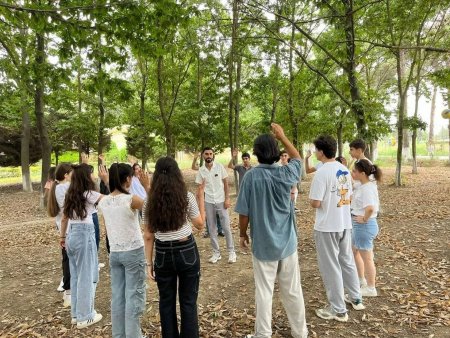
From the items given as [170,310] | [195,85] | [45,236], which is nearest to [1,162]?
[195,85]

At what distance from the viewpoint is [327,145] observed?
13.2ft

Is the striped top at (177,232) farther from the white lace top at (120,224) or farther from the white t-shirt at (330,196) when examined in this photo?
the white t-shirt at (330,196)

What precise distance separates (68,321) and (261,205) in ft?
10.0

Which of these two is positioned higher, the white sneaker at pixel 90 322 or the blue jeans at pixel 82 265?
the blue jeans at pixel 82 265

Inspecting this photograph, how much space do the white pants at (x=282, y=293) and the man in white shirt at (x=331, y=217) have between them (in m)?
0.60

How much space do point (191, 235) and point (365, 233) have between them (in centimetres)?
247

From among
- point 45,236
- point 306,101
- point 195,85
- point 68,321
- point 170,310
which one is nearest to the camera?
point 170,310

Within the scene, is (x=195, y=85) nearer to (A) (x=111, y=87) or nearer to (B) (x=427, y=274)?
(A) (x=111, y=87)

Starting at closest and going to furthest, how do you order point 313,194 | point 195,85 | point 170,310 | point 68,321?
point 170,310 → point 313,194 → point 68,321 → point 195,85

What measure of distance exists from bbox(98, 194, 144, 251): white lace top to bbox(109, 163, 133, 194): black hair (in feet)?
0.31

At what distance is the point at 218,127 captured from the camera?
19.4 m

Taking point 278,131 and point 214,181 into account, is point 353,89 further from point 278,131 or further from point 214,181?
point 278,131

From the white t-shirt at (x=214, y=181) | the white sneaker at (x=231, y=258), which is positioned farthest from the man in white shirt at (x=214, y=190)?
the white sneaker at (x=231, y=258)

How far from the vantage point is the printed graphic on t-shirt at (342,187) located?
4027mm
